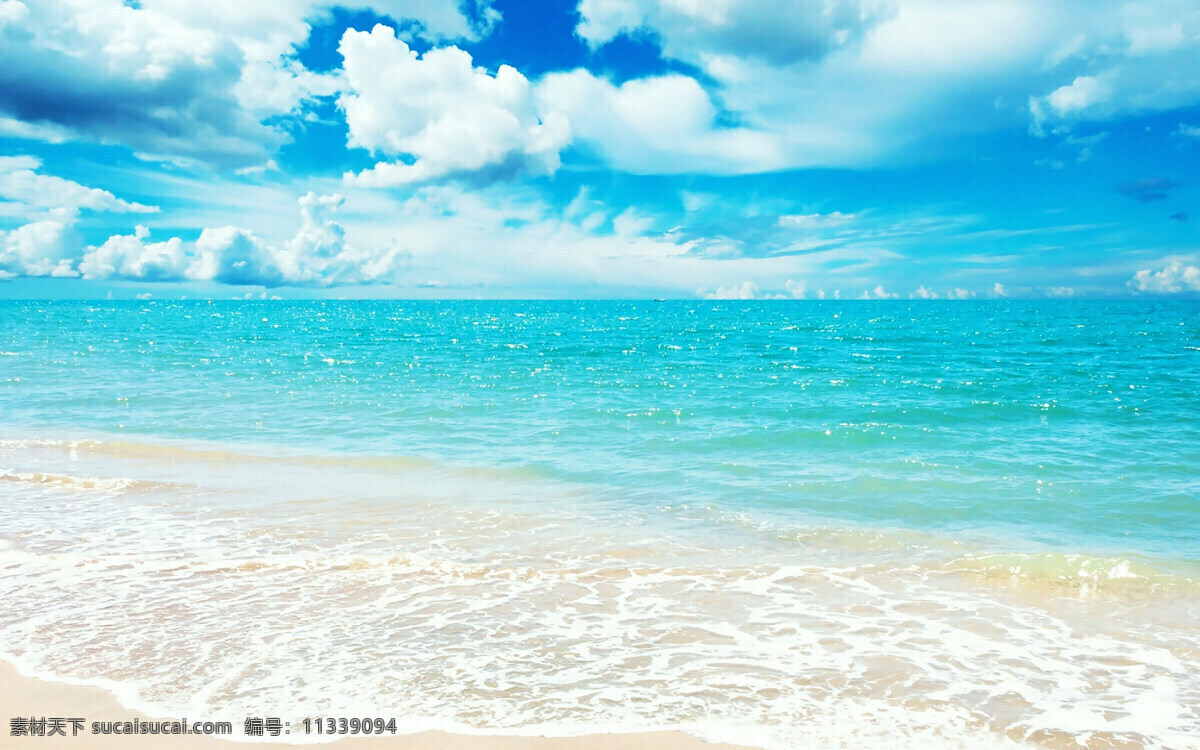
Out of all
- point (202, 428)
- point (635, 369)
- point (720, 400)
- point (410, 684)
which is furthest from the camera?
point (635, 369)

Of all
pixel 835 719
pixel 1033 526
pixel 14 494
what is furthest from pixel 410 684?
pixel 14 494

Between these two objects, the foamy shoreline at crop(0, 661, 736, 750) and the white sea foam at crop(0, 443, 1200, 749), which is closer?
the foamy shoreline at crop(0, 661, 736, 750)

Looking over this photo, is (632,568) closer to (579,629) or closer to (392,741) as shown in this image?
(579,629)

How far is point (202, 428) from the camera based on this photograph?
59.5ft

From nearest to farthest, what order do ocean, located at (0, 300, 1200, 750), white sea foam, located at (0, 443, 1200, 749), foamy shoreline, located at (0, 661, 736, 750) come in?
foamy shoreline, located at (0, 661, 736, 750) < white sea foam, located at (0, 443, 1200, 749) < ocean, located at (0, 300, 1200, 750)

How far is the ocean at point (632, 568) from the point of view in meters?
5.35

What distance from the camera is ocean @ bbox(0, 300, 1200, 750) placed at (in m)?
5.35

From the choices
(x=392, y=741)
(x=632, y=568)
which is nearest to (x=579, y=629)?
(x=632, y=568)

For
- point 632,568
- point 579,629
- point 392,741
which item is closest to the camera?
point 392,741

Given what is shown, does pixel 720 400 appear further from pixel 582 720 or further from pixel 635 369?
pixel 582 720

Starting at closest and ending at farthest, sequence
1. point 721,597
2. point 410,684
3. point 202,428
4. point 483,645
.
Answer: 1. point 410,684
2. point 483,645
3. point 721,597
4. point 202,428

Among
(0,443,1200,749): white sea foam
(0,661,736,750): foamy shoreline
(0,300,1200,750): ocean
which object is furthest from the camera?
(0,300,1200,750): ocean

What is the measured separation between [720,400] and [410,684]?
18.1 m

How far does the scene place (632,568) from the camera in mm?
8336
